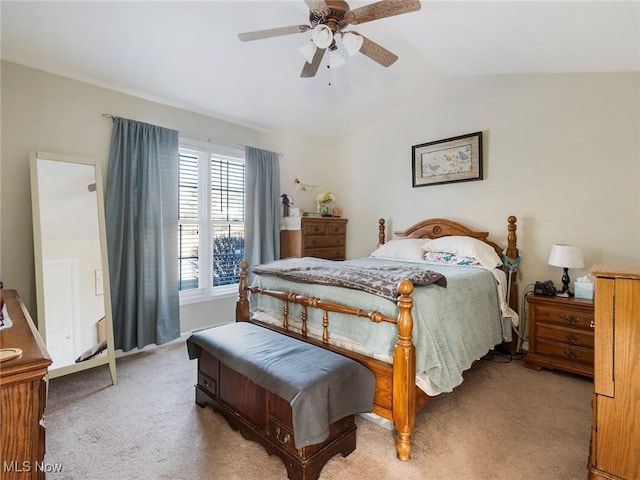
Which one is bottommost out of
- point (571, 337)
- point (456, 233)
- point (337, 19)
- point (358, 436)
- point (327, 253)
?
point (358, 436)

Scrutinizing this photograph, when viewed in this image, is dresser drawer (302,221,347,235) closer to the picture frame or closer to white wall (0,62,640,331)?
white wall (0,62,640,331)

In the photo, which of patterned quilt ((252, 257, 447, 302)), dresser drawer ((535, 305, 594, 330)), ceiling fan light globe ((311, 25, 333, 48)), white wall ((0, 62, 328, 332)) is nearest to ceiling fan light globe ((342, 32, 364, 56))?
ceiling fan light globe ((311, 25, 333, 48))

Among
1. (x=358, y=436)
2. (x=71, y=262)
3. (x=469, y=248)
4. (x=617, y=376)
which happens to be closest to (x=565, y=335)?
(x=469, y=248)

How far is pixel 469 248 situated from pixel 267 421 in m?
2.50

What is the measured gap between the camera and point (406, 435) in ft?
5.65

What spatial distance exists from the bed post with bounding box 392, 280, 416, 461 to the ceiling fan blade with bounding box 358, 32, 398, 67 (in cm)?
165

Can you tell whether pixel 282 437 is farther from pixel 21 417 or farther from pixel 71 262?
pixel 71 262

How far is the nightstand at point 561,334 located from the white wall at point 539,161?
21.3 inches

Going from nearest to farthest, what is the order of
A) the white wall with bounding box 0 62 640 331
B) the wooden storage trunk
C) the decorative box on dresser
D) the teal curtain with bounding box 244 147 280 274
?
the decorative box on dresser, the wooden storage trunk, the white wall with bounding box 0 62 640 331, the teal curtain with bounding box 244 147 280 274

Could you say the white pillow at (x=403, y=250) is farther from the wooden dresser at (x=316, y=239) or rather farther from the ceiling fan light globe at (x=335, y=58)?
→ the ceiling fan light globe at (x=335, y=58)

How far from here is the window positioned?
12.0 feet

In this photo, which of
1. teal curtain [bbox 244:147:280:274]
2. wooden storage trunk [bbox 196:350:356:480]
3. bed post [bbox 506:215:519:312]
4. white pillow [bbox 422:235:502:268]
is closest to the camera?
wooden storage trunk [bbox 196:350:356:480]

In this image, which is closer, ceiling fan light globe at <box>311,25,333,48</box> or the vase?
ceiling fan light globe at <box>311,25,333,48</box>

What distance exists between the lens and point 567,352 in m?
2.71
